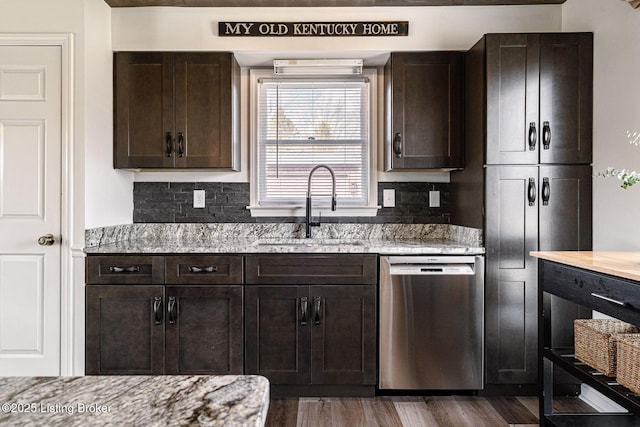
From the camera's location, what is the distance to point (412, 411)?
92.7 inches

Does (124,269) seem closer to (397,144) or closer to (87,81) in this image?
(87,81)

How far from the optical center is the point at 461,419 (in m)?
2.27

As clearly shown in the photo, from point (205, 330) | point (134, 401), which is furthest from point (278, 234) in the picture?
point (134, 401)

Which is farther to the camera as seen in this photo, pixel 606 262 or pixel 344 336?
pixel 344 336

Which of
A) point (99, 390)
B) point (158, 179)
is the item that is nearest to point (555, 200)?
point (99, 390)

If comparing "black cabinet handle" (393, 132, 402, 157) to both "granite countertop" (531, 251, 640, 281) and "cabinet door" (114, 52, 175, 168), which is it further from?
"cabinet door" (114, 52, 175, 168)

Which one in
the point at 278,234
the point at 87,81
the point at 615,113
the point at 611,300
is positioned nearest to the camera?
the point at 611,300

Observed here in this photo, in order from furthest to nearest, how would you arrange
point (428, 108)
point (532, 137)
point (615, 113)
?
point (428, 108)
point (532, 137)
point (615, 113)

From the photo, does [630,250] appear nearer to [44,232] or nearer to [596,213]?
[596,213]

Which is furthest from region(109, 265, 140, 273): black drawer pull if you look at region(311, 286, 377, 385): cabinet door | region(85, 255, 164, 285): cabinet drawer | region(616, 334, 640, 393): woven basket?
region(616, 334, 640, 393): woven basket

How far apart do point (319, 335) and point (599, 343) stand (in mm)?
1457

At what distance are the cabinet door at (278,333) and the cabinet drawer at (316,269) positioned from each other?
0.07 metres

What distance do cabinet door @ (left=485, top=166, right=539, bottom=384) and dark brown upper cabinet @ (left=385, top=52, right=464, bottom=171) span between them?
440mm

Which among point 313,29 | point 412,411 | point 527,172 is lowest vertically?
point 412,411
